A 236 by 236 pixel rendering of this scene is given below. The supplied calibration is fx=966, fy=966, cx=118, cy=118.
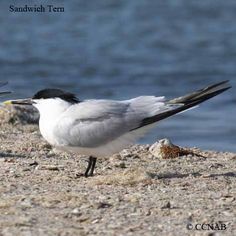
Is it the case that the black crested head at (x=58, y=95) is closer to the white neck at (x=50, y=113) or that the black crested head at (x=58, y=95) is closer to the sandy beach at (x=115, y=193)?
the white neck at (x=50, y=113)

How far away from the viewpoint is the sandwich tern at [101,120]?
6883 mm

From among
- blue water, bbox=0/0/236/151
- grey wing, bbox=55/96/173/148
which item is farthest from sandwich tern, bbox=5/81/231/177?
blue water, bbox=0/0/236/151

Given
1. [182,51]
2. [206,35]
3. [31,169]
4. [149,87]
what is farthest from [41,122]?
[206,35]

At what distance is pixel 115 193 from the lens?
6266 millimetres

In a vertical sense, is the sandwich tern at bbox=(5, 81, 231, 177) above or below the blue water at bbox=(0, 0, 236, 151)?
below

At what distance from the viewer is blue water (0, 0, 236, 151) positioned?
11.0m

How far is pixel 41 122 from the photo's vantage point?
23.0 ft

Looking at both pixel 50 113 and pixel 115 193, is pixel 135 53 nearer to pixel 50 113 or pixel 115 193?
pixel 50 113

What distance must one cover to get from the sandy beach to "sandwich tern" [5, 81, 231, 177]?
0.23 m

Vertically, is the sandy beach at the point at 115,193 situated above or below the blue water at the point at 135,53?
below

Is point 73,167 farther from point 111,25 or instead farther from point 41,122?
point 111,25

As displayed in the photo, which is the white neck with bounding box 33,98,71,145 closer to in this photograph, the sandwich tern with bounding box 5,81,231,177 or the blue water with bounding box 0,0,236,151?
the sandwich tern with bounding box 5,81,231,177

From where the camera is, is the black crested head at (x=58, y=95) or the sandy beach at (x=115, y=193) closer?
the sandy beach at (x=115, y=193)

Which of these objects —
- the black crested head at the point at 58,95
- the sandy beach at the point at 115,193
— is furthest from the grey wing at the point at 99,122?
the sandy beach at the point at 115,193
